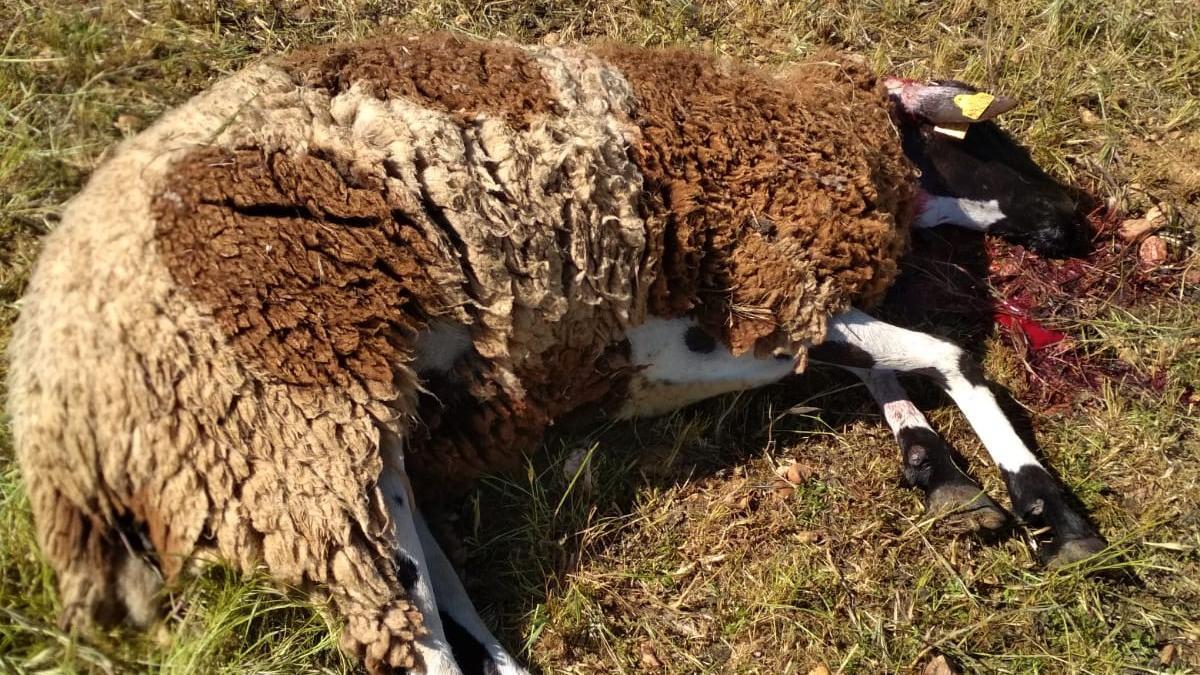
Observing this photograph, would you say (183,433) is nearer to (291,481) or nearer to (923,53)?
(291,481)

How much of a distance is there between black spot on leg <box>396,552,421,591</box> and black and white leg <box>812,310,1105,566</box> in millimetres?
1747

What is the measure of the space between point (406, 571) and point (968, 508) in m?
2.10

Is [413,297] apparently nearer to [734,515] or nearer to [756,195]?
[756,195]

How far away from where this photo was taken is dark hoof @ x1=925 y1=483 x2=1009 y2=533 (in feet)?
11.2

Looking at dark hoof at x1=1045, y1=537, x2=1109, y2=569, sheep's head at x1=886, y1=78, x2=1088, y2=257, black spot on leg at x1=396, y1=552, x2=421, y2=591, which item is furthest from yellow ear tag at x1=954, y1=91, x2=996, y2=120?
black spot on leg at x1=396, y1=552, x2=421, y2=591

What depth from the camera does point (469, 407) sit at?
9.53ft

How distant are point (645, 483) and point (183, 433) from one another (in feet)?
5.89

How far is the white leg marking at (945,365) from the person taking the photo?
353cm

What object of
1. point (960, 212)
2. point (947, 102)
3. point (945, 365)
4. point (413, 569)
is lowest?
point (945, 365)

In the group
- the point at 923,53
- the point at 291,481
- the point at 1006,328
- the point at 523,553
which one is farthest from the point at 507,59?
the point at 923,53

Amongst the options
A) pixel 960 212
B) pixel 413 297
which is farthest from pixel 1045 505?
pixel 413 297

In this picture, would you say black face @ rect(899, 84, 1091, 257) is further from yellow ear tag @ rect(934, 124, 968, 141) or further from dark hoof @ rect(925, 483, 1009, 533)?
dark hoof @ rect(925, 483, 1009, 533)

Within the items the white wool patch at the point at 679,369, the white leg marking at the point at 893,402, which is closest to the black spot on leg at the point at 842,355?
the white wool patch at the point at 679,369

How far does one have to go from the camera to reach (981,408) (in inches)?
144
